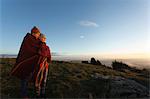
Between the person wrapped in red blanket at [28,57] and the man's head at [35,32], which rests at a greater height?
the man's head at [35,32]

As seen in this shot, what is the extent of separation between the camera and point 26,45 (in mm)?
10664

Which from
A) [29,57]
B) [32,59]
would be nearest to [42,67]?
[32,59]

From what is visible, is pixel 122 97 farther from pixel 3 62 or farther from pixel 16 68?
pixel 3 62

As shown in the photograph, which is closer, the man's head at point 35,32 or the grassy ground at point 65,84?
the man's head at point 35,32

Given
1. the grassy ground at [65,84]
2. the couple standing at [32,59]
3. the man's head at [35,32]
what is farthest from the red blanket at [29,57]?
the grassy ground at [65,84]

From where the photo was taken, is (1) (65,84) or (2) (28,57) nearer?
(2) (28,57)

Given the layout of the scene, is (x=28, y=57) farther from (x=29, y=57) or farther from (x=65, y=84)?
(x=65, y=84)

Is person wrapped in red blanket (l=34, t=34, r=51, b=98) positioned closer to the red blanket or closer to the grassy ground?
the red blanket

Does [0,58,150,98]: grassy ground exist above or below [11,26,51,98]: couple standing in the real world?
below

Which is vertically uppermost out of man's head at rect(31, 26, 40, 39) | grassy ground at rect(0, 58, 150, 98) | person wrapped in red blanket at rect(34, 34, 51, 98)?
man's head at rect(31, 26, 40, 39)

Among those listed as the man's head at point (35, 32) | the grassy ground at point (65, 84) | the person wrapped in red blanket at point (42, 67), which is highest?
the man's head at point (35, 32)

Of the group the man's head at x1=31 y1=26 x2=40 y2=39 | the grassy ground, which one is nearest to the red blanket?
the man's head at x1=31 y1=26 x2=40 y2=39

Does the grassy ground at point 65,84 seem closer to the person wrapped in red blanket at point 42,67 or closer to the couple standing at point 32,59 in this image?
the person wrapped in red blanket at point 42,67

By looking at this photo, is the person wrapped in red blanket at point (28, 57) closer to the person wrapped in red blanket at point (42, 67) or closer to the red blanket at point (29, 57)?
the red blanket at point (29, 57)
